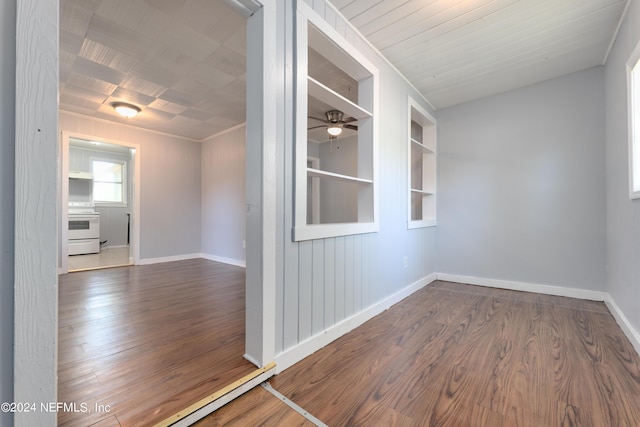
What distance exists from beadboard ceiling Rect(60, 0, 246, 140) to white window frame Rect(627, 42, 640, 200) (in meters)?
2.87

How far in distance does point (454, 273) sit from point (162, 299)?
3539 mm

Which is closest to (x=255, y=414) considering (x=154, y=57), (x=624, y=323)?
(x=624, y=323)

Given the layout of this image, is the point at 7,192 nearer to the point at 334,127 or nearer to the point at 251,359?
the point at 251,359

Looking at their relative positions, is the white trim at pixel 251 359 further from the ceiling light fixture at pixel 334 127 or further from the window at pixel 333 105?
the ceiling light fixture at pixel 334 127

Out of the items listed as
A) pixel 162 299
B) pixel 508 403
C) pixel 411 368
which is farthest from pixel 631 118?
pixel 162 299

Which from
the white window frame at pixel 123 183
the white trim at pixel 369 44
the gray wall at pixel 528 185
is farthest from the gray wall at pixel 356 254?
the white window frame at pixel 123 183

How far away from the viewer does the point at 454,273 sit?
3604 mm

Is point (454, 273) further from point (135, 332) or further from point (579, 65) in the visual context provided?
point (135, 332)

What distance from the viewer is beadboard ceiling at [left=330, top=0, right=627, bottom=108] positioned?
6.29 feet

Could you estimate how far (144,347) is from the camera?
5.76ft

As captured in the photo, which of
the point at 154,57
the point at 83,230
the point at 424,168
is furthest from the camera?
the point at 83,230

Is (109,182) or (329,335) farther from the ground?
(109,182)

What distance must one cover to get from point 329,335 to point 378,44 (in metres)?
2.44

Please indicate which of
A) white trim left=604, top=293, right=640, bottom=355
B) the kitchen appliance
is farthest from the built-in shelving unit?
the kitchen appliance
